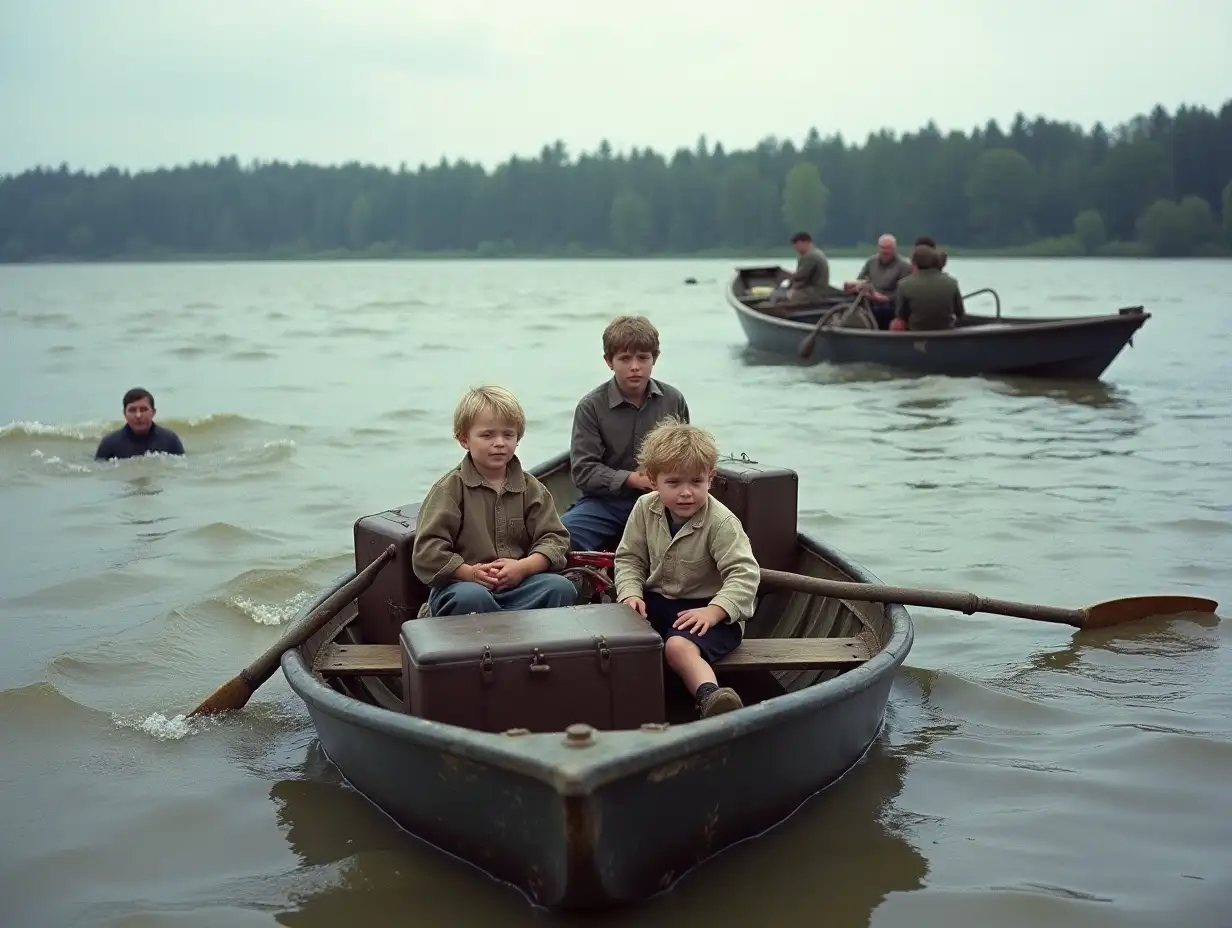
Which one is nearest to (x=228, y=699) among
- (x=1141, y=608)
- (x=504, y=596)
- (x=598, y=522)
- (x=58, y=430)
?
(x=504, y=596)

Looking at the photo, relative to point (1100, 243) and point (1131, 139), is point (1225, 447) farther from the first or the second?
point (1131, 139)

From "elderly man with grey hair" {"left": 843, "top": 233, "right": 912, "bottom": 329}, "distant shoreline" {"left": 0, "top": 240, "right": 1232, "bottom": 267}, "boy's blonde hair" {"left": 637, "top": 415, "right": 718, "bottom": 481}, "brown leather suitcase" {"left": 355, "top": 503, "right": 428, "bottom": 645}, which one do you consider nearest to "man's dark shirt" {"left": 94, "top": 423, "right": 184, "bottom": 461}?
"brown leather suitcase" {"left": 355, "top": 503, "right": 428, "bottom": 645}

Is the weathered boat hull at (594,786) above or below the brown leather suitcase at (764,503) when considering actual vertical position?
below

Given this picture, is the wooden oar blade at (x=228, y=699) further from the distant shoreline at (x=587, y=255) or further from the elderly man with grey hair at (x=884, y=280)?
the distant shoreline at (x=587, y=255)

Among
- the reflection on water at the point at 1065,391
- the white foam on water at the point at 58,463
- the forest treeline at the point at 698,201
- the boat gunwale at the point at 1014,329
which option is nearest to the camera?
the white foam on water at the point at 58,463

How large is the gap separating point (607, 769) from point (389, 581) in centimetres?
230

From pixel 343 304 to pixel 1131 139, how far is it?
74248 millimetres

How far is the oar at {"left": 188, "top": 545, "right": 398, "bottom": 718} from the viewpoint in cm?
535

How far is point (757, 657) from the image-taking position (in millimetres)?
5098

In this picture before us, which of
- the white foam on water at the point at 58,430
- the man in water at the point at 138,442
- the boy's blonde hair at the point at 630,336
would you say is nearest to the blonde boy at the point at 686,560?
the boy's blonde hair at the point at 630,336

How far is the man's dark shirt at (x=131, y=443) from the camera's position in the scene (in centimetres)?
1227

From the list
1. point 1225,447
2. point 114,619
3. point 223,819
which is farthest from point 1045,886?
point 1225,447

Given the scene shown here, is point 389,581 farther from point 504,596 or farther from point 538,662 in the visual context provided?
point 538,662

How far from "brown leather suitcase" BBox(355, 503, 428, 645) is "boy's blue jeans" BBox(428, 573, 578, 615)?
1.03ft
